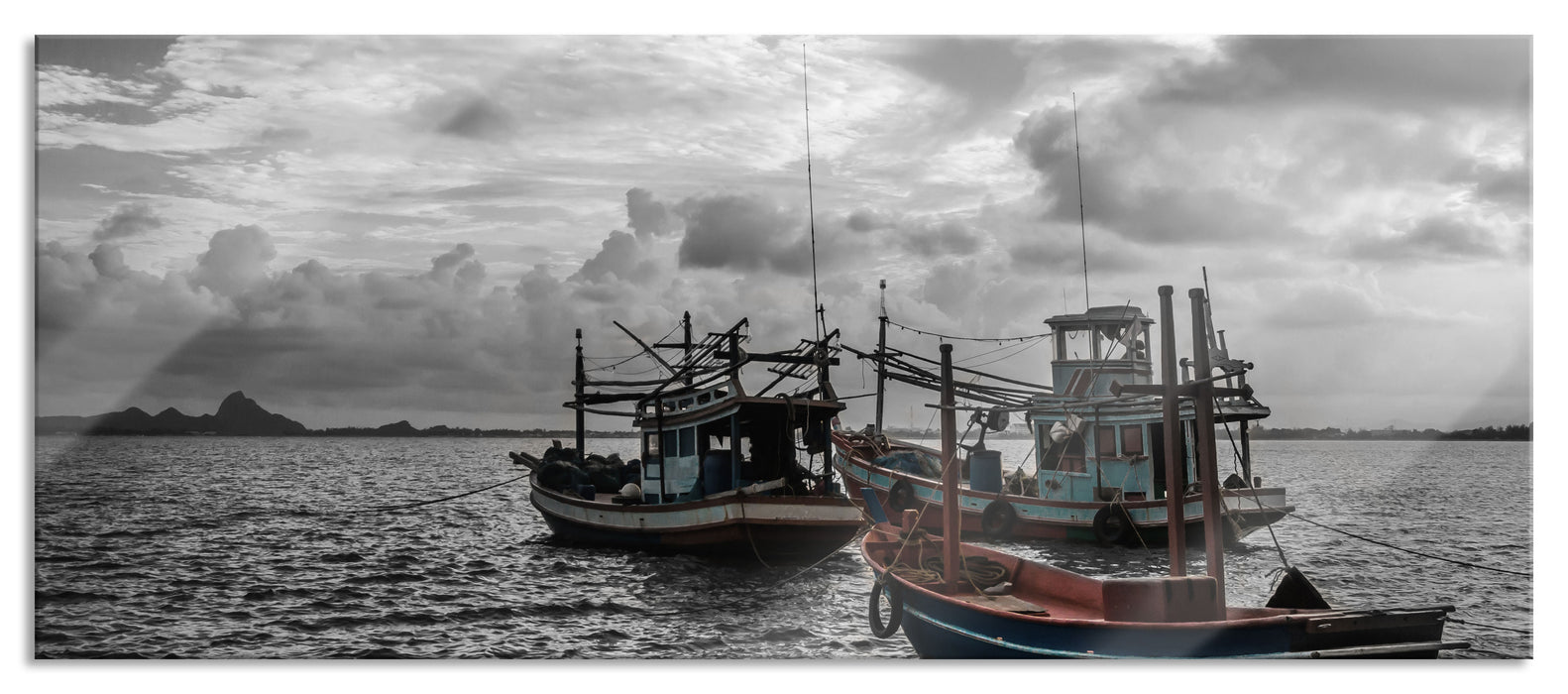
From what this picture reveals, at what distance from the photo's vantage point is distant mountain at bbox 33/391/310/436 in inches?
291

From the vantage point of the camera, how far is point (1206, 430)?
7.26 metres

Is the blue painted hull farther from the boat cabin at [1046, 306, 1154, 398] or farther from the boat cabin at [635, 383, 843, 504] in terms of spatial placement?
the boat cabin at [635, 383, 843, 504]

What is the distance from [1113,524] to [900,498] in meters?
3.39

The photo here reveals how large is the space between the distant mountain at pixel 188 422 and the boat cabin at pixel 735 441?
5.78 m

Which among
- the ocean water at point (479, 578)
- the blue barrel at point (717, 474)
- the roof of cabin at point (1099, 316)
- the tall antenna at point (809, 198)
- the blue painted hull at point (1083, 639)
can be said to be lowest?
the ocean water at point (479, 578)

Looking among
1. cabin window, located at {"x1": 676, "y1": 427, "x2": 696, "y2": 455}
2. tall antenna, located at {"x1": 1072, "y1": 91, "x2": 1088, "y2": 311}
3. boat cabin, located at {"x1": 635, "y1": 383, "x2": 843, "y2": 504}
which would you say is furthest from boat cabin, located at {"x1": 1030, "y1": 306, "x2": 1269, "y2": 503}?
tall antenna, located at {"x1": 1072, "y1": 91, "x2": 1088, "y2": 311}

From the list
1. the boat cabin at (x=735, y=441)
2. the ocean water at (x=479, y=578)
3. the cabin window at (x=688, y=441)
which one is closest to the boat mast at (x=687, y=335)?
the boat cabin at (x=735, y=441)

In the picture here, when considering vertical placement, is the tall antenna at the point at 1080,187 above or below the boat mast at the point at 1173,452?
above

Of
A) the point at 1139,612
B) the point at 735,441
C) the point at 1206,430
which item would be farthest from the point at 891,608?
the point at 735,441

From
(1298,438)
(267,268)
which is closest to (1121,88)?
(1298,438)

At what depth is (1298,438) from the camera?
9.02 meters

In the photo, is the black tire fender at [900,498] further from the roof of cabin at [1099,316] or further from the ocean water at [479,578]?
the roof of cabin at [1099,316]

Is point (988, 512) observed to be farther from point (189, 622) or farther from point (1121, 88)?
point (189, 622)

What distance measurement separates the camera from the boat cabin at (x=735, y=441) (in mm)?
14195
